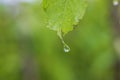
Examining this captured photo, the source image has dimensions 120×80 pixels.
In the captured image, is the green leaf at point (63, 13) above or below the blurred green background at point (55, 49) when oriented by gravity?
above

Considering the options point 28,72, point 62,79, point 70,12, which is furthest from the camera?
point 28,72

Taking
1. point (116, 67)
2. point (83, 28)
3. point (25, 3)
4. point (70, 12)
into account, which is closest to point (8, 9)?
point (25, 3)

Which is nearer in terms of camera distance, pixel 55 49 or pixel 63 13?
pixel 63 13

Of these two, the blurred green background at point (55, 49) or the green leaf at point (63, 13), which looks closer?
→ the green leaf at point (63, 13)

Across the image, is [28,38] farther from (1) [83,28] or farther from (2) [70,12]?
(2) [70,12]

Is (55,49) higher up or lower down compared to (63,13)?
lower down
